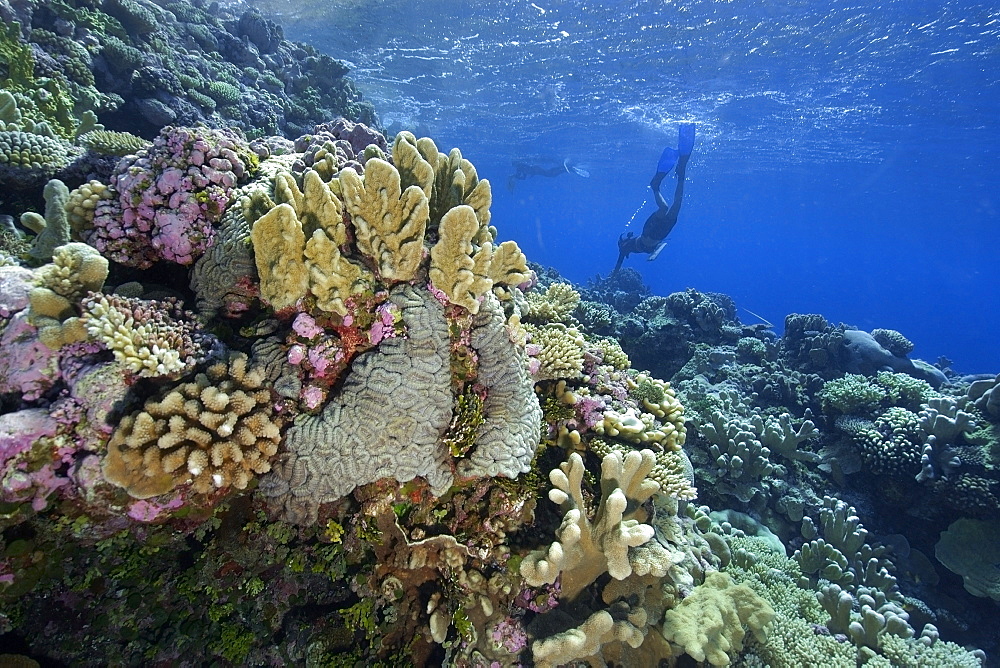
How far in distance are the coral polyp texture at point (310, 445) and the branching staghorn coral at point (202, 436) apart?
16mm

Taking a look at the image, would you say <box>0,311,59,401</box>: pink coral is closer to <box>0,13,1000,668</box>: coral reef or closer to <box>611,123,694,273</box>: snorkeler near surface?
<box>0,13,1000,668</box>: coral reef

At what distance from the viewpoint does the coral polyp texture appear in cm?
278

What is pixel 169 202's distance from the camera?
347 cm

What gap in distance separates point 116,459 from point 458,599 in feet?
8.11

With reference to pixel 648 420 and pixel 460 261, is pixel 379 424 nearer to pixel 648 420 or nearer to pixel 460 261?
pixel 460 261

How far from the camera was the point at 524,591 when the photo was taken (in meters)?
3.51

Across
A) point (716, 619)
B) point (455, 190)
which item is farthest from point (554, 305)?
point (716, 619)

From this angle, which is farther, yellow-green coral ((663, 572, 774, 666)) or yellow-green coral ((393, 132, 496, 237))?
yellow-green coral ((393, 132, 496, 237))


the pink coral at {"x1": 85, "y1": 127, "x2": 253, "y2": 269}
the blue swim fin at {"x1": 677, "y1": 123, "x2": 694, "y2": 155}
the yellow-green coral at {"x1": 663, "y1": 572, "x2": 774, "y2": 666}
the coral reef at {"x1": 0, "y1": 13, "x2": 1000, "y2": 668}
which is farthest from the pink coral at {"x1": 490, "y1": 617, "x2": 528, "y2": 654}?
the blue swim fin at {"x1": 677, "y1": 123, "x2": 694, "y2": 155}

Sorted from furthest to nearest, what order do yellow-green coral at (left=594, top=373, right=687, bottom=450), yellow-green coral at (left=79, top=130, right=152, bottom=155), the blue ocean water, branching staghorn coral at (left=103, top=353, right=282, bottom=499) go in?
the blue ocean water → yellow-green coral at (left=79, top=130, right=152, bottom=155) → yellow-green coral at (left=594, top=373, right=687, bottom=450) → branching staghorn coral at (left=103, top=353, right=282, bottom=499)

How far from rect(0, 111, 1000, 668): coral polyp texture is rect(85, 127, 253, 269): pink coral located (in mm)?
20

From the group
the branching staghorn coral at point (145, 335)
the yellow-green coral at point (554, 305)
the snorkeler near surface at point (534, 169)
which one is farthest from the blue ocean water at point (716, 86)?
the branching staghorn coral at point (145, 335)

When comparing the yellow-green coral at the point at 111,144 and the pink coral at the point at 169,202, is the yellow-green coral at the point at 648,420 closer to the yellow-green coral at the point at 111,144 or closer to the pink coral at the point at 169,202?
the pink coral at the point at 169,202

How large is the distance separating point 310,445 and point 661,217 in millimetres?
21440
